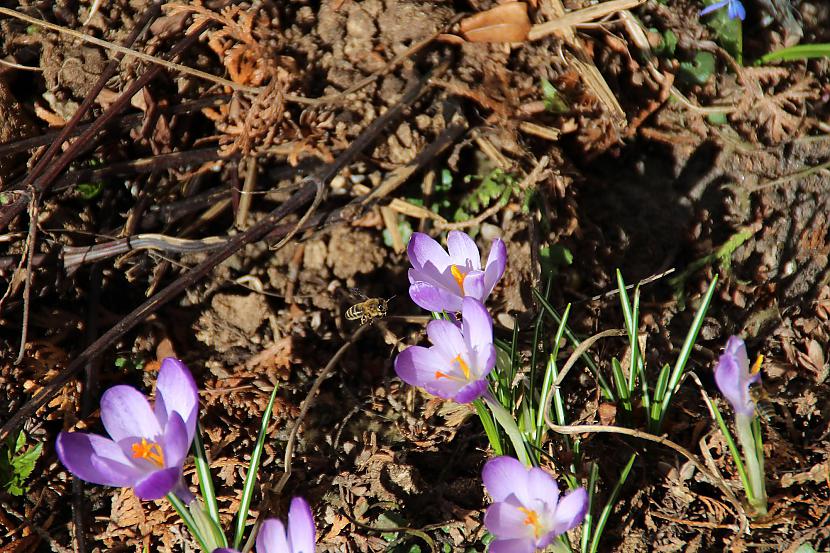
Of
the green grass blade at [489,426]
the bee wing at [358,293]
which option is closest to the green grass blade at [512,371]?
the green grass blade at [489,426]

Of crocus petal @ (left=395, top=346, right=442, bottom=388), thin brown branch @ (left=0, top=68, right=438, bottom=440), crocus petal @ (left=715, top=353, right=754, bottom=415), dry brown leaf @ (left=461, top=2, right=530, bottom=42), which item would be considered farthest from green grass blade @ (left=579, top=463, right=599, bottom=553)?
dry brown leaf @ (left=461, top=2, right=530, bottom=42)

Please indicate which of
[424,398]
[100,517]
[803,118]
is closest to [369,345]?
[424,398]

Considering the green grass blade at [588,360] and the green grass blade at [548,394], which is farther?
the green grass blade at [588,360]

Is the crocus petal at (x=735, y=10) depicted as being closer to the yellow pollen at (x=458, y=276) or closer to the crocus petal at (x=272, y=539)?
the yellow pollen at (x=458, y=276)

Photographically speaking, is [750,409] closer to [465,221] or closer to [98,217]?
[465,221]

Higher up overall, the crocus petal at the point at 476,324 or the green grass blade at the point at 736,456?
the crocus petal at the point at 476,324

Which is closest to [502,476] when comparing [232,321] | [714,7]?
[232,321]
